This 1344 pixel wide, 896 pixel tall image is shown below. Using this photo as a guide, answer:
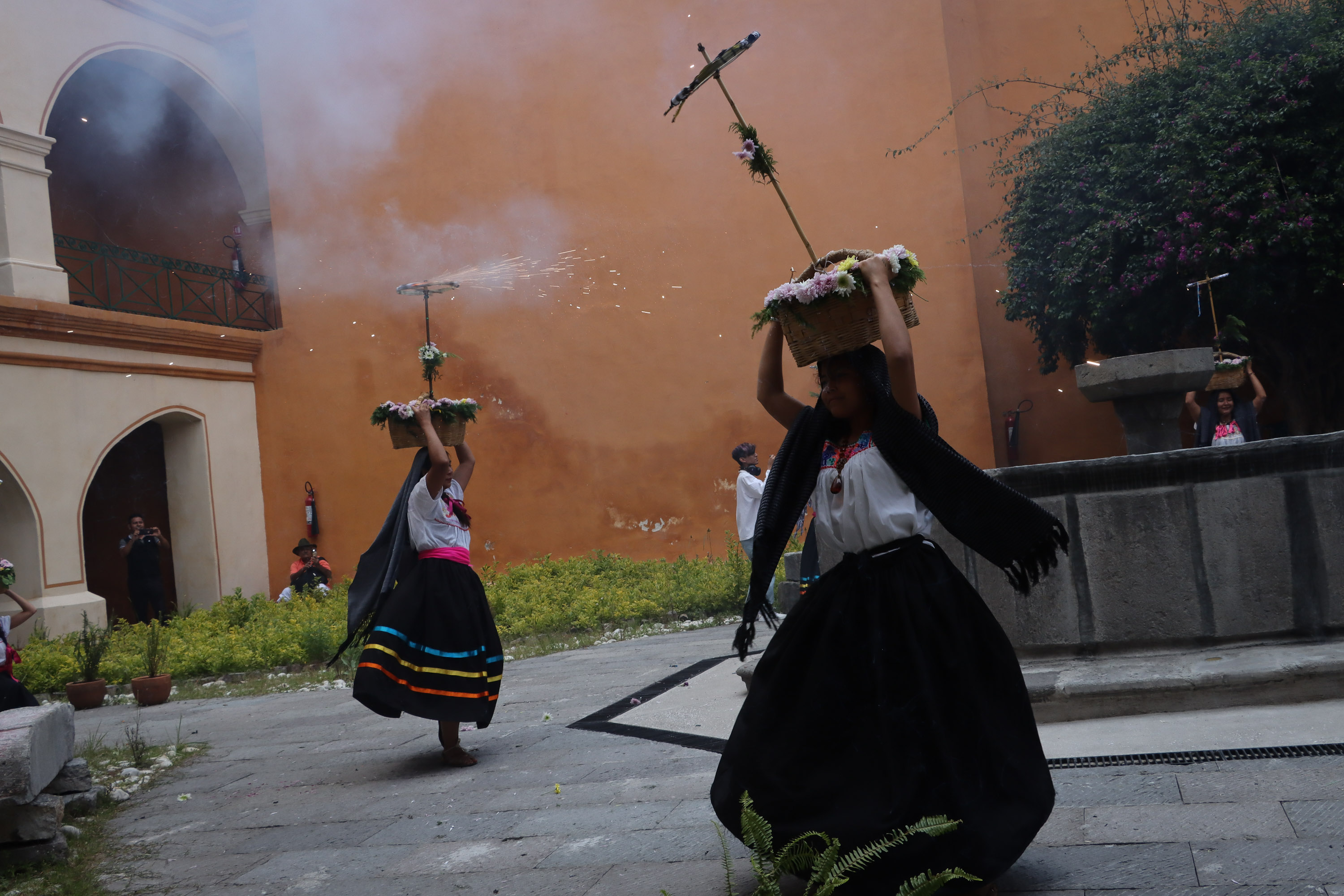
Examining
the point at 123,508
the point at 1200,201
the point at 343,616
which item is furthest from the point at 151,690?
the point at 1200,201

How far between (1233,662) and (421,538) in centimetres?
365

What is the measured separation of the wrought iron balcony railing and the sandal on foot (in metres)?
11.4

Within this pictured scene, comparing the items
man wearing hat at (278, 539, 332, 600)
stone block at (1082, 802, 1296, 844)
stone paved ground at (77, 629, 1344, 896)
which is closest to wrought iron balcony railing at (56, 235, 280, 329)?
man wearing hat at (278, 539, 332, 600)

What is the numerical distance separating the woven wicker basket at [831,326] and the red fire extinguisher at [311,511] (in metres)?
12.9

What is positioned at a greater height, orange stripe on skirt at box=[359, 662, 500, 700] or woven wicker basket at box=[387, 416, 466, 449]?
woven wicker basket at box=[387, 416, 466, 449]

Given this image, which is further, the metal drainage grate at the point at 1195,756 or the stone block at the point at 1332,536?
the stone block at the point at 1332,536

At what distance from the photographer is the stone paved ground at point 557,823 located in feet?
9.40

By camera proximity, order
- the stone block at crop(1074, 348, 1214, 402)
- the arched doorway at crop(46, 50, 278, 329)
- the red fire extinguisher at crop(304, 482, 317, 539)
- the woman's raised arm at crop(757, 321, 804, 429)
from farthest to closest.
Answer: the arched doorway at crop(46, 50, 278, 329) → the red fire extinguisher at crop(304, 482, 317, 539) → the stone block at crop(1074, 348, 1214, 402) → the woman's raised arm at crop(757, 321, 804, 429)

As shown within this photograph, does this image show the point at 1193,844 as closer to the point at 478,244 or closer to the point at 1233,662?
the point at 1233,662

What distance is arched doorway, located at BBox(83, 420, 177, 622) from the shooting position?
16.2 metres

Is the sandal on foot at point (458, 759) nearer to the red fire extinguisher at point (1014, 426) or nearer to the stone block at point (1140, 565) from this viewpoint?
the stone block at point (1140, 565)

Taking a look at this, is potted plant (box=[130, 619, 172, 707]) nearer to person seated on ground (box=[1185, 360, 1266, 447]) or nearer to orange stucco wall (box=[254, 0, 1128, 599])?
orange stucco wall (box=[254, 0, 1128, 599])

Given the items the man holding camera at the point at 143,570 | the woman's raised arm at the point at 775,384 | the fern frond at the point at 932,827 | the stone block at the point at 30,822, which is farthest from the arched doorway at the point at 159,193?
the fern frond at the point at 932,827

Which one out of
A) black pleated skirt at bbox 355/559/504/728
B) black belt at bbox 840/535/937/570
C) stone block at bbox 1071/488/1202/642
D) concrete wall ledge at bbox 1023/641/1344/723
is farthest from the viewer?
black pleated skirt at bbox 355/559/504/728
